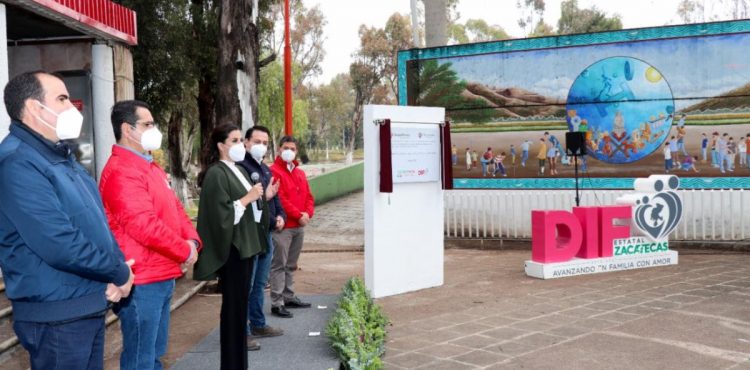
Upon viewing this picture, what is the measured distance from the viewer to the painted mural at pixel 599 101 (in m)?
11.6

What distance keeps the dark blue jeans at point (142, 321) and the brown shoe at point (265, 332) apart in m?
1.96

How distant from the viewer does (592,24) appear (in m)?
45.4

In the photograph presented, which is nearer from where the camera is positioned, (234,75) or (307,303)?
(307,303)

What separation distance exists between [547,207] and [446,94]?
3121 millimetres

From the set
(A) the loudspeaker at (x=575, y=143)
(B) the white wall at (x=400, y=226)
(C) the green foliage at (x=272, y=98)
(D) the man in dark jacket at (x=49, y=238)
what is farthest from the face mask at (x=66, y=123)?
(C) the green foliage at (x=272, y=98)

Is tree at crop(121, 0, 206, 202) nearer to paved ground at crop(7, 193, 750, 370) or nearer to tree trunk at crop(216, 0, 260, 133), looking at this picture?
tree trunk at crop(216, 0, 260, 133)

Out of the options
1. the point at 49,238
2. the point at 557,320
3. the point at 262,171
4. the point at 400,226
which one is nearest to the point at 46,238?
the point at 49,238

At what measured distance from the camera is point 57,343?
259cm

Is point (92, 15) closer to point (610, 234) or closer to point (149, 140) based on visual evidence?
point (149, 140)

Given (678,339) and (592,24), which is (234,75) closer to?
(678,339)

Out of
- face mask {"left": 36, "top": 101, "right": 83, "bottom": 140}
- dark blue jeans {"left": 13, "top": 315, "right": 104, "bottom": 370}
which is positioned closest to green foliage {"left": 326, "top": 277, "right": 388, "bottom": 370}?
dark blue jeans {"left": 13, "top": 315, "right": 104, "bottom": 370}


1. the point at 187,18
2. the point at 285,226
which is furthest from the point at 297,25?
the point at 285,226

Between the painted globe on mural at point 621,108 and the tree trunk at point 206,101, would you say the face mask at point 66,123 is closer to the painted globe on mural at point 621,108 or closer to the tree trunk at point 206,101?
the painted globe on mural at point 621,108

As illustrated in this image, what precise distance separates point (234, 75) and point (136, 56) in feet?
20.2
